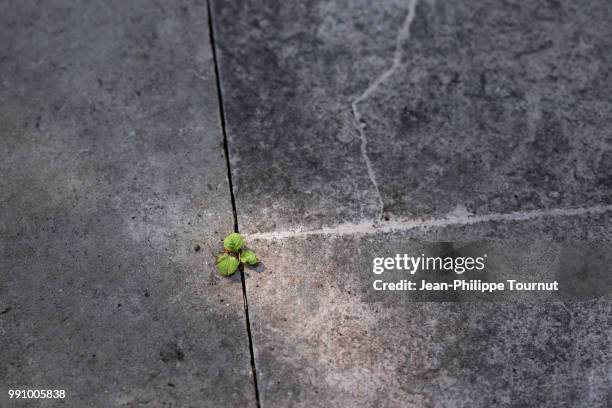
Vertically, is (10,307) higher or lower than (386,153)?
lower

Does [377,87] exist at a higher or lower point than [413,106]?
higher

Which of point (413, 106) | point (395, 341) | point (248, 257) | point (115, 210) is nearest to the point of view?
point (395, 341)

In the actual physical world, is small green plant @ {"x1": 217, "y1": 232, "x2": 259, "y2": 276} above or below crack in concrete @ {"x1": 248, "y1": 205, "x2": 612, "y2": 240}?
below

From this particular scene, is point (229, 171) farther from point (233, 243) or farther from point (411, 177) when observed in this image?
point (411, 177)

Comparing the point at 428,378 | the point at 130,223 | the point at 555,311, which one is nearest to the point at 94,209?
the point at 130,223

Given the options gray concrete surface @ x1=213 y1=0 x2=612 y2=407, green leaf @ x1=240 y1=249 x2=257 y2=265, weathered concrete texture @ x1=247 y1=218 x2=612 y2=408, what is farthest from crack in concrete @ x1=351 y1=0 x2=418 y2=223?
green leaf @ x1=240 y1=249 x2=257 y2=265

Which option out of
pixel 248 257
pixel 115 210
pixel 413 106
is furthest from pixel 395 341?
pixel 115 210

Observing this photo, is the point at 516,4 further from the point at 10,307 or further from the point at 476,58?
the point at 10,307

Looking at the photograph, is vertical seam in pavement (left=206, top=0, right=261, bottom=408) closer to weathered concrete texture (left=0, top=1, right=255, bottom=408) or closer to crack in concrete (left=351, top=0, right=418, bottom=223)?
weathered concrete texture (left=0, top=1, right=255, bottom=408)
